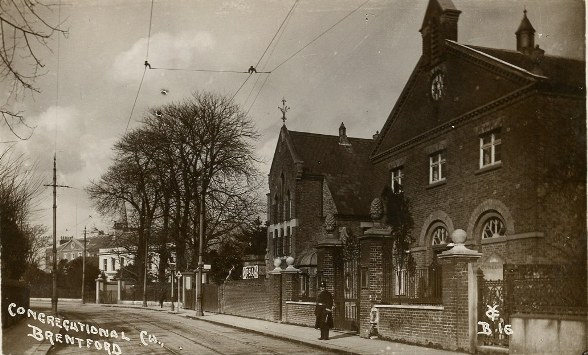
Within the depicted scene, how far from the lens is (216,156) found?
25.2 metres

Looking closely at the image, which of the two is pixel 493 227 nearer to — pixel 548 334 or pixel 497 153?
pixel 497 153

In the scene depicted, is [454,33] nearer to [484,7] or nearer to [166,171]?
[484,7]

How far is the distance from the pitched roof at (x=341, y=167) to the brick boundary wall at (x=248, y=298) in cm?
667

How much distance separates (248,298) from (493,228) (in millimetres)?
13370

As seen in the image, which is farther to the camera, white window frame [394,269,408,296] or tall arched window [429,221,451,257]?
tall arched window [429,221,451,257]

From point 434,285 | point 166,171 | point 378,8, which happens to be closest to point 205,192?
point 166,171

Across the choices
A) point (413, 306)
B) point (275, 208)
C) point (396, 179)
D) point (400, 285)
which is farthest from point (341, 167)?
point (413, 306)

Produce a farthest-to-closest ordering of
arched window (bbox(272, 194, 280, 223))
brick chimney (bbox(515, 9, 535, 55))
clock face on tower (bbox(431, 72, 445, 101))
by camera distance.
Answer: arched window (bbox(272, 194, 280, 223))
clock face on tower (bbox(431, 72, 445, 101))
brick chimney (bbox(515, 9, 535, 55))

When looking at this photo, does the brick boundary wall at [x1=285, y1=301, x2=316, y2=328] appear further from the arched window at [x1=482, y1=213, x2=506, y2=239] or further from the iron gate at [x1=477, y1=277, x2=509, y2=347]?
the iron gate at [x1=477, y1=277, x2=509, y2=347]

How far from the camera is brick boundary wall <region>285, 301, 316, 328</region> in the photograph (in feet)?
71.1

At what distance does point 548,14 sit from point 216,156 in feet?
50.6

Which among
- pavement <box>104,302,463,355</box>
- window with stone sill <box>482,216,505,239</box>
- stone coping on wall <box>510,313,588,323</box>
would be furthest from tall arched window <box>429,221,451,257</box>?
stone coping on wall <box>510,313,588,323</box>

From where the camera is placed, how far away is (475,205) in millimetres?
19359

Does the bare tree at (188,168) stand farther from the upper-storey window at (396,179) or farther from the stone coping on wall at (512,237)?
the stone coping on wall at (512,237)
